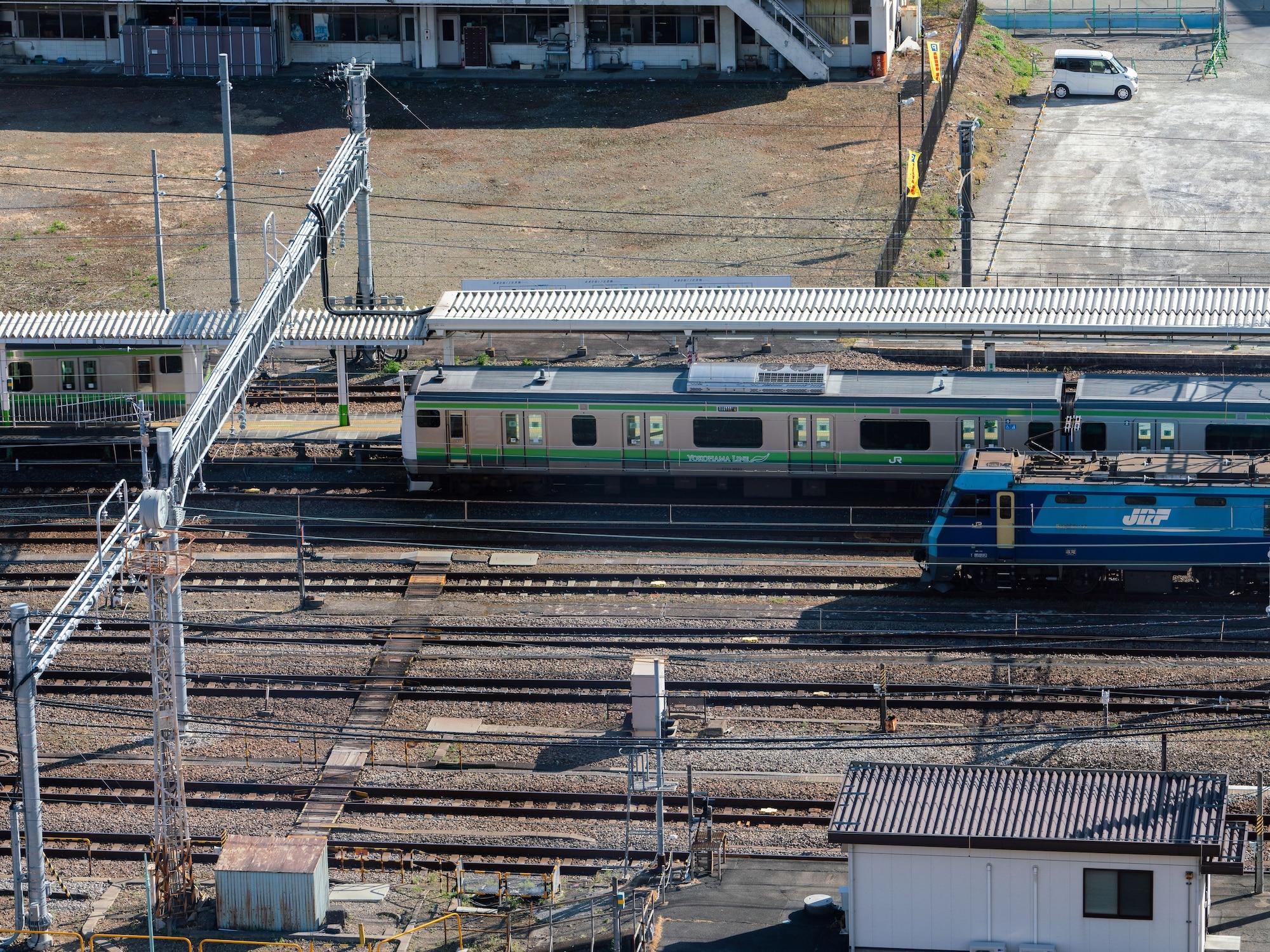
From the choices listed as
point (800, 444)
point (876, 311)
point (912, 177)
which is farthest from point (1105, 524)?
point (912, 177)

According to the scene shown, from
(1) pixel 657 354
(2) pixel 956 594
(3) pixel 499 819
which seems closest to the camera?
(3) pixel 499 819

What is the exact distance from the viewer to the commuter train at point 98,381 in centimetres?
5141

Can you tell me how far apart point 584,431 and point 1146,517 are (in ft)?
40.3

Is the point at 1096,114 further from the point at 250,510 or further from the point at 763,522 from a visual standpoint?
the point at 250,510

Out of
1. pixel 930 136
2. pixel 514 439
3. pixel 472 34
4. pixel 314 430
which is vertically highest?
pixel 472 34

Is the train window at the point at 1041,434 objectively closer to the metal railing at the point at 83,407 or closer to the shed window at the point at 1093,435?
the shed window at the point at 1093,435

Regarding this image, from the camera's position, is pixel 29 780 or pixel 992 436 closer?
pixel 29 780

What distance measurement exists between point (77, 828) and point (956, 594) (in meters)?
16.9

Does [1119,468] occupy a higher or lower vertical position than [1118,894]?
higher

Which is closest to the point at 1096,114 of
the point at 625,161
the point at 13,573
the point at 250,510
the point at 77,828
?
the point at 625,161

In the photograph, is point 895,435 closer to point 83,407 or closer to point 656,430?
point 656,430

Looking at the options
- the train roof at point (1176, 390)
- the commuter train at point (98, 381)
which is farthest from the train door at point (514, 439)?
the train roof at point (1176, 390)

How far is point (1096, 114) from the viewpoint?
7219 centimetres

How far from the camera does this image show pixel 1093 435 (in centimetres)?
4531
